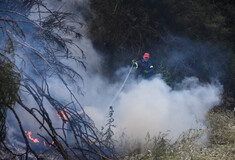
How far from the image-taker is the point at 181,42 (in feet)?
38.0

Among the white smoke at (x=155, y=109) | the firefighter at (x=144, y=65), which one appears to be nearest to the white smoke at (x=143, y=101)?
the white smoke at (x=155, y=109)

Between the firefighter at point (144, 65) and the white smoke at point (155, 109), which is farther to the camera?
the firefighter at point (144, 65)

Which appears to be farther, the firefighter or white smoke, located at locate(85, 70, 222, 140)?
the firefighter

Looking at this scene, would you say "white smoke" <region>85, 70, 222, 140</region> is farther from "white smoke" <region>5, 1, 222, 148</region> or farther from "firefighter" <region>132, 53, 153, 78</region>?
"firefighter" <region>132, 53, 153, 78</region>

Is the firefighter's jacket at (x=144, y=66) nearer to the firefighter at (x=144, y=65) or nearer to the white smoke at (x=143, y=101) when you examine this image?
the firefighter at (x=144, y=65)

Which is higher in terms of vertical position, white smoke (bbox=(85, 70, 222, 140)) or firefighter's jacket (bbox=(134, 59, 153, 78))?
firefighter's jacket (bbox=(134, 59, 153, 78))

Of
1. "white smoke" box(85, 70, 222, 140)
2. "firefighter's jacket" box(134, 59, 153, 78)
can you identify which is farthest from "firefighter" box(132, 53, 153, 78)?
"white smoke" box(85, 70, 222, 140)

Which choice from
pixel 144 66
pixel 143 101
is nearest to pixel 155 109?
pixel 143 101

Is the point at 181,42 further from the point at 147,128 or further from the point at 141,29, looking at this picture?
the point at 147,128

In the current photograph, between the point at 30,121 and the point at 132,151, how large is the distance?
242 centimetres

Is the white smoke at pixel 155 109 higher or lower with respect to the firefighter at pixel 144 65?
lower

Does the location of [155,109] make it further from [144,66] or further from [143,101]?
[144,66]

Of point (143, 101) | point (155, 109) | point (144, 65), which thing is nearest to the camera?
point (155, 109)

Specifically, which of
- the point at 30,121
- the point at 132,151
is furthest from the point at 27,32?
the point at 132,151
